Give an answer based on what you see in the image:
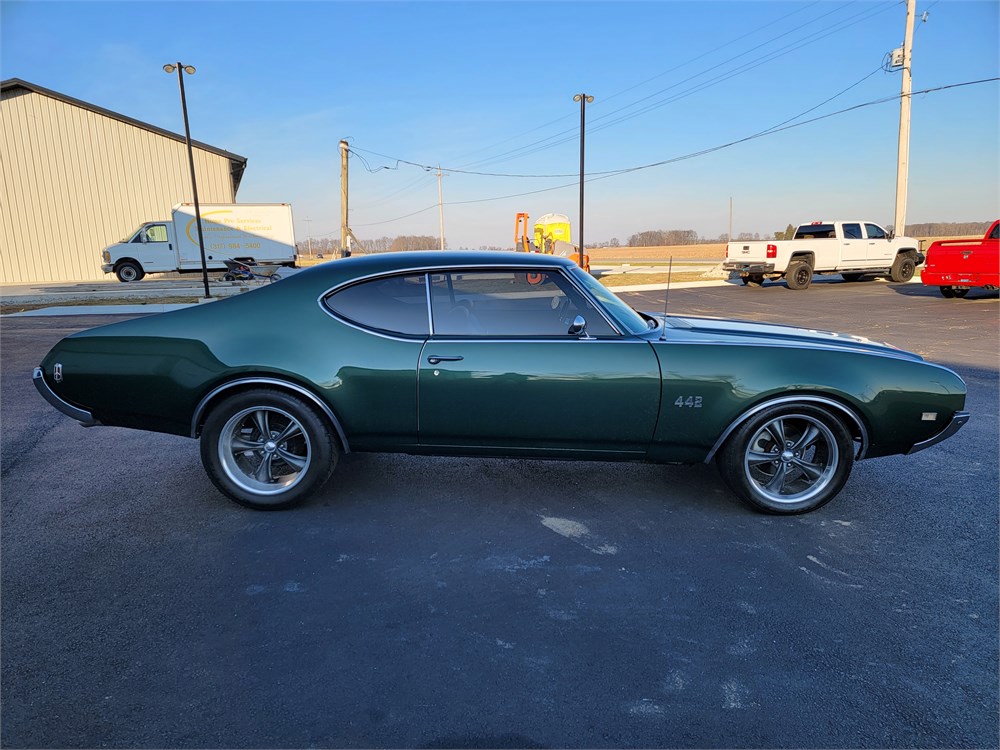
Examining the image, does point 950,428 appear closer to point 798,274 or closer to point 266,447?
point 266,447

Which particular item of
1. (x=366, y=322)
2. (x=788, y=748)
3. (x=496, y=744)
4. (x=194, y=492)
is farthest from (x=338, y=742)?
(x=194, y=492)

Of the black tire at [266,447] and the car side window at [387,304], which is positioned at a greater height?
the car side window at [387,304]

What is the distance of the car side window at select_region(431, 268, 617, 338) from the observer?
3.58 m

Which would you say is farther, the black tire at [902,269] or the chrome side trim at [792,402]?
the black tire at [902,269]

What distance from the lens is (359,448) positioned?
3654 mm

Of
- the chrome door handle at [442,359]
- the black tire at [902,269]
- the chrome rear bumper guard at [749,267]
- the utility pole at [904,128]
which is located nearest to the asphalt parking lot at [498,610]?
the chrome door handle at [442,359]

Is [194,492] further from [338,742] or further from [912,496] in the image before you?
[912,496]

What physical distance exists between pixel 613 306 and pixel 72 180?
105ft

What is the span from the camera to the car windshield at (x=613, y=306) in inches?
141

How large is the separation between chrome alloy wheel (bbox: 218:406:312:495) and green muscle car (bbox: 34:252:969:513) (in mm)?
10

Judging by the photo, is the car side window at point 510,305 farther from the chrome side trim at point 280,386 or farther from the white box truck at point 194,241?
the white box truck at point 194,241

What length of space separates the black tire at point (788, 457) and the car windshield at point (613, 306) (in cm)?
82

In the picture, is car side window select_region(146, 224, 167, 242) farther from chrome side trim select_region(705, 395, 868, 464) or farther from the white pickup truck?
chrome side trim select_region(705, 395, 868, 464)

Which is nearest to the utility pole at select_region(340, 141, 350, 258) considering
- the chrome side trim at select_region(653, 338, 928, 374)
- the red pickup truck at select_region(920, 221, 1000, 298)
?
the red pickup truck at select_region(920, 221, 1000, 298)
